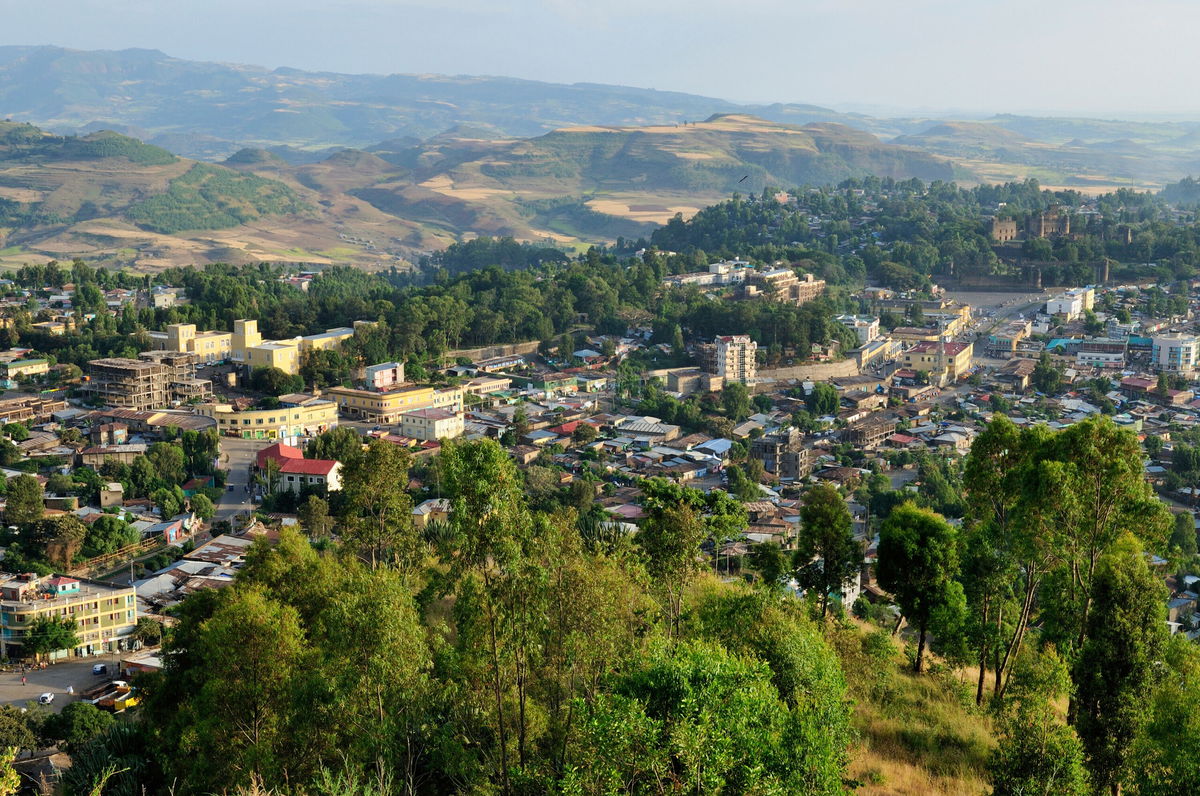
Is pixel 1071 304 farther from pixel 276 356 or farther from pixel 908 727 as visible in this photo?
pixel 908 727

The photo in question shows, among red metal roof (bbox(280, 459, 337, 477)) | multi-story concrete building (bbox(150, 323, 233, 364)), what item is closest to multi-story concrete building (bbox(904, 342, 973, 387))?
red metal roof (bbox(280, 459, 337, 477))

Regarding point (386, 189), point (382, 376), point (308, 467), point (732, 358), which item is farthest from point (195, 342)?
point (386, 189)

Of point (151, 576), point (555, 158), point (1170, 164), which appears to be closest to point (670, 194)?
point (555, 158)

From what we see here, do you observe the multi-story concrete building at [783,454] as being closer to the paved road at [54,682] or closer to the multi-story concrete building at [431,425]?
the multi-story concrete building at [431,425]

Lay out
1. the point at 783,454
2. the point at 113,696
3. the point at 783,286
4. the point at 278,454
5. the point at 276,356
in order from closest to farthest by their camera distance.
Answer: the point at 113,696
the point at 278,454
the point at 783,454
the point at 276,356
the point at 783,286

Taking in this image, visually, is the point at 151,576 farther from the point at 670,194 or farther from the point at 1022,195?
the point at 670,194

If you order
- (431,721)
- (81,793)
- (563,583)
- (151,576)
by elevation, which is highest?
(563,583)
